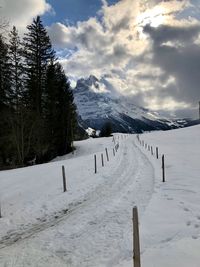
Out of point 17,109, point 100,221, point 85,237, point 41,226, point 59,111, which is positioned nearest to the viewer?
point 85,237

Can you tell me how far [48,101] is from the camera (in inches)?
2120

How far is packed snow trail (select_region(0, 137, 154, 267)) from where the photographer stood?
26.6 ft

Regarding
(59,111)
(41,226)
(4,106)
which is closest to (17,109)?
(4,106)

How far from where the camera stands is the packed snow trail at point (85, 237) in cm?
810

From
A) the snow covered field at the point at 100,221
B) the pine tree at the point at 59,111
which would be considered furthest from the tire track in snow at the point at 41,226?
the pine tree at the point at 59,111

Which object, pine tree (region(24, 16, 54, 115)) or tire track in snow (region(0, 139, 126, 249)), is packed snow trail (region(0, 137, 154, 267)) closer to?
tire track in snow (region(0, 139, 126, 249))

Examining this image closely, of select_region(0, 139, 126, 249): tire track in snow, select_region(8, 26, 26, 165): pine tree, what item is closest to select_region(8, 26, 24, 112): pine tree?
select_region(8, 26, 26, 165): pine tree

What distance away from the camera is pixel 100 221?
1103cm

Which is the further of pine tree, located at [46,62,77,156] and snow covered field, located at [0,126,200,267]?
pine tree, located at [46,62,77,156]

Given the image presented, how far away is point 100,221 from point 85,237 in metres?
1.49

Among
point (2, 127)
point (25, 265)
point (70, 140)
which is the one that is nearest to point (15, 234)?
point (25, 265)

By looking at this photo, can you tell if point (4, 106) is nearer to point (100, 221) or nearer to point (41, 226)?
point (41, 226)

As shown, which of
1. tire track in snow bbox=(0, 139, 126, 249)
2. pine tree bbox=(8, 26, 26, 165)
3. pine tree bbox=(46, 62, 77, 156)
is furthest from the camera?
pine tree bbox=(46, 62, 77, 156)

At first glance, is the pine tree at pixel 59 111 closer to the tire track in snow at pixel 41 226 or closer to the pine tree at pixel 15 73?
the pine tree at pixel 15 73
